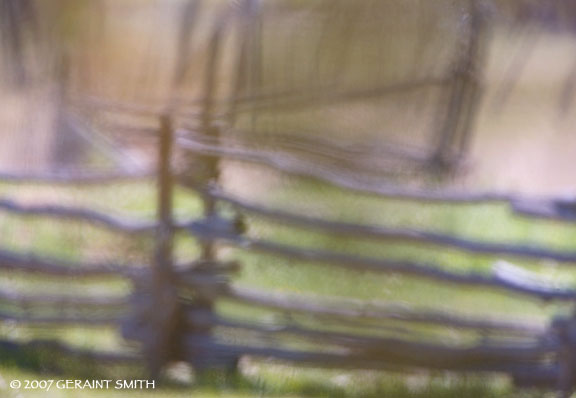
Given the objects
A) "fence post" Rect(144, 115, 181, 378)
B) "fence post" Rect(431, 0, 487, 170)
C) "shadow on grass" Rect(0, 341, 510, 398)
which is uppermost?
"fence post" Rect(431, 0, 487, 170)

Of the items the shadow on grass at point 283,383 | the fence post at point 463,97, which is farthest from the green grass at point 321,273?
the fence post at point 463,97

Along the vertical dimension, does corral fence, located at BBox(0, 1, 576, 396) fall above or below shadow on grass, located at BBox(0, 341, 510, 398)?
above

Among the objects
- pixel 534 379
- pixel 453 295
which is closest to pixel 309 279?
pixel 453 295

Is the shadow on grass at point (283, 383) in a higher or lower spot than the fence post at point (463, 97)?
lower

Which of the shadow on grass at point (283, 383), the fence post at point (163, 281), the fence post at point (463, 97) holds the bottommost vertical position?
the shadow on grass at point (283, 383)

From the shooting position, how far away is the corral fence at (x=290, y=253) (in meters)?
1.65

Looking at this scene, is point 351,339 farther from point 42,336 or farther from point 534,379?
point 42,336

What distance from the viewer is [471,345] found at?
169 centimetres

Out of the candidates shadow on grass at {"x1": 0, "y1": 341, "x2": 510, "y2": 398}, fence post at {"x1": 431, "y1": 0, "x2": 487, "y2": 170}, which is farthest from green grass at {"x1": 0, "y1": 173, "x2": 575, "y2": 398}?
fence post at {"x1": 431, "y1": 0, "x2": 487, "y2": 170}

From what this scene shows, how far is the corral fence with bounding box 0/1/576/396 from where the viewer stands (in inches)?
65.0

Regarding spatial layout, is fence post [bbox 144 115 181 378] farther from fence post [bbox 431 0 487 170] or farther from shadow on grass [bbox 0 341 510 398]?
fence post [bbox 431 0 487 170]

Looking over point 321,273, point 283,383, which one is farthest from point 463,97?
point 283,383

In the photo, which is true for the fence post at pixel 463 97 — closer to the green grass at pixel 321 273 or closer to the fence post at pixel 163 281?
the green grass at pixel 321 273

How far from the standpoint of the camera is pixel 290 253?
1705 mm
